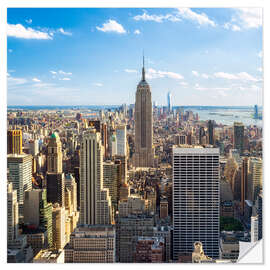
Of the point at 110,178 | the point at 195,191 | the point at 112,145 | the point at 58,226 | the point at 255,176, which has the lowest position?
the point at 58,226

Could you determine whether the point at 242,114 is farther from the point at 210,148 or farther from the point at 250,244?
the point at 250,244

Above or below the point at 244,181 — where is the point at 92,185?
below

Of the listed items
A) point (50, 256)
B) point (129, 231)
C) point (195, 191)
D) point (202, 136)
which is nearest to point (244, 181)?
point (195, 191)

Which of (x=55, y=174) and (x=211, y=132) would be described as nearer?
(x=211, y=132)

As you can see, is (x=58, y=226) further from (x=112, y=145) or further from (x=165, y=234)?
(x=112, y=145)

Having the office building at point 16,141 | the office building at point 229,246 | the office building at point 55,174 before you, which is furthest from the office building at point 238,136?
the office building at point 16,141

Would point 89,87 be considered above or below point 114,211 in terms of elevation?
above
